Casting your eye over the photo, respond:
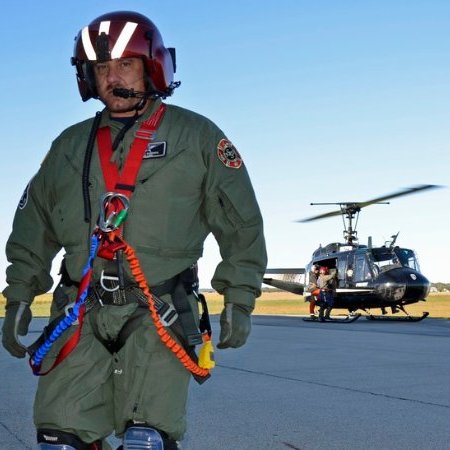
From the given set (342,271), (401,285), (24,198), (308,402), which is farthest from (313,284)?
(24,198)

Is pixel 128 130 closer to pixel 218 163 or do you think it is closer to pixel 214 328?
pixel 218 163

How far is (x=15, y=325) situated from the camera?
11.1ft

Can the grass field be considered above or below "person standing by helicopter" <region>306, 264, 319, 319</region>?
below

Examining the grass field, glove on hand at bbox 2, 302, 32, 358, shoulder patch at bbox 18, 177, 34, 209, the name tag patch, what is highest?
the name tag patch

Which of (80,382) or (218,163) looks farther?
(218,163)

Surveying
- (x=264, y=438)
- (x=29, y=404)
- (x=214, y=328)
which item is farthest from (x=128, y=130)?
(x=214, y=328)

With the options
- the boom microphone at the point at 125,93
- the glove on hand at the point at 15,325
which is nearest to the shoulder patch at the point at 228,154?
the boom microphone at the point at 125,93

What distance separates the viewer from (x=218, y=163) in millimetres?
3316

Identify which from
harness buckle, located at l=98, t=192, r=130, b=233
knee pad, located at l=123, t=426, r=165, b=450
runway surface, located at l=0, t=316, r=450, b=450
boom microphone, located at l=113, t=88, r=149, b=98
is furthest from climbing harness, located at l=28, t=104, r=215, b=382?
runway surface, located at l=0, t=316, r=450, b=450

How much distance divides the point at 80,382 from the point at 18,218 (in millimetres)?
821

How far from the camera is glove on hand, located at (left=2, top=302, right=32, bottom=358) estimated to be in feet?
11.1

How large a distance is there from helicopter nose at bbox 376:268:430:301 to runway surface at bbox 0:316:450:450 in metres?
13.6

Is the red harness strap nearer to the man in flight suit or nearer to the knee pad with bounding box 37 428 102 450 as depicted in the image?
the man in flight suit

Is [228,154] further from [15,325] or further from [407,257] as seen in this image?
[407,257]
